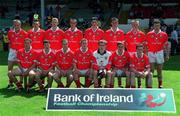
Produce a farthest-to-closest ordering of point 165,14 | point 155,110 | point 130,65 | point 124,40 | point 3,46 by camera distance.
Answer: point 165,14 → point 3,46 → point 124,40 → point 130,65 → point 155,110

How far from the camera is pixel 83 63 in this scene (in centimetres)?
1090

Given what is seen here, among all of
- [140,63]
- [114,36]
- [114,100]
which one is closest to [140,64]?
[140,63]

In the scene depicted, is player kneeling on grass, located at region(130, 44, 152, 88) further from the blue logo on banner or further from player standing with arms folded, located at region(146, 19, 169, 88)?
the blue logo on banner

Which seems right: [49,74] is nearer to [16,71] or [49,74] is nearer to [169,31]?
[16,71]

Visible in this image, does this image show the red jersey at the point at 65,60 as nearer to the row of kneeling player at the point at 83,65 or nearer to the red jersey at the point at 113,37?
the row of kneeling player at the point at 83,65

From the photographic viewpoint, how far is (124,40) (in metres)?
11.6

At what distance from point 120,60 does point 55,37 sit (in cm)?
195

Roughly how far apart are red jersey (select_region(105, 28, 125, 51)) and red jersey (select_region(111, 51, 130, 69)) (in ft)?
2.73

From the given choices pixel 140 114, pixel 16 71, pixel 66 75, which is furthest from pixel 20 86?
pixel 140 114

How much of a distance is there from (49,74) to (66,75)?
1.37ft

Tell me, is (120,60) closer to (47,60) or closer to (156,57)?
(156,57)

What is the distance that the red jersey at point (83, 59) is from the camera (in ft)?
35.5

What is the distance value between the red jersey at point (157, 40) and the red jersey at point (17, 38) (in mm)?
3176

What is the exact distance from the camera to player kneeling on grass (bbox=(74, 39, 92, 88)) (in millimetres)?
10781
